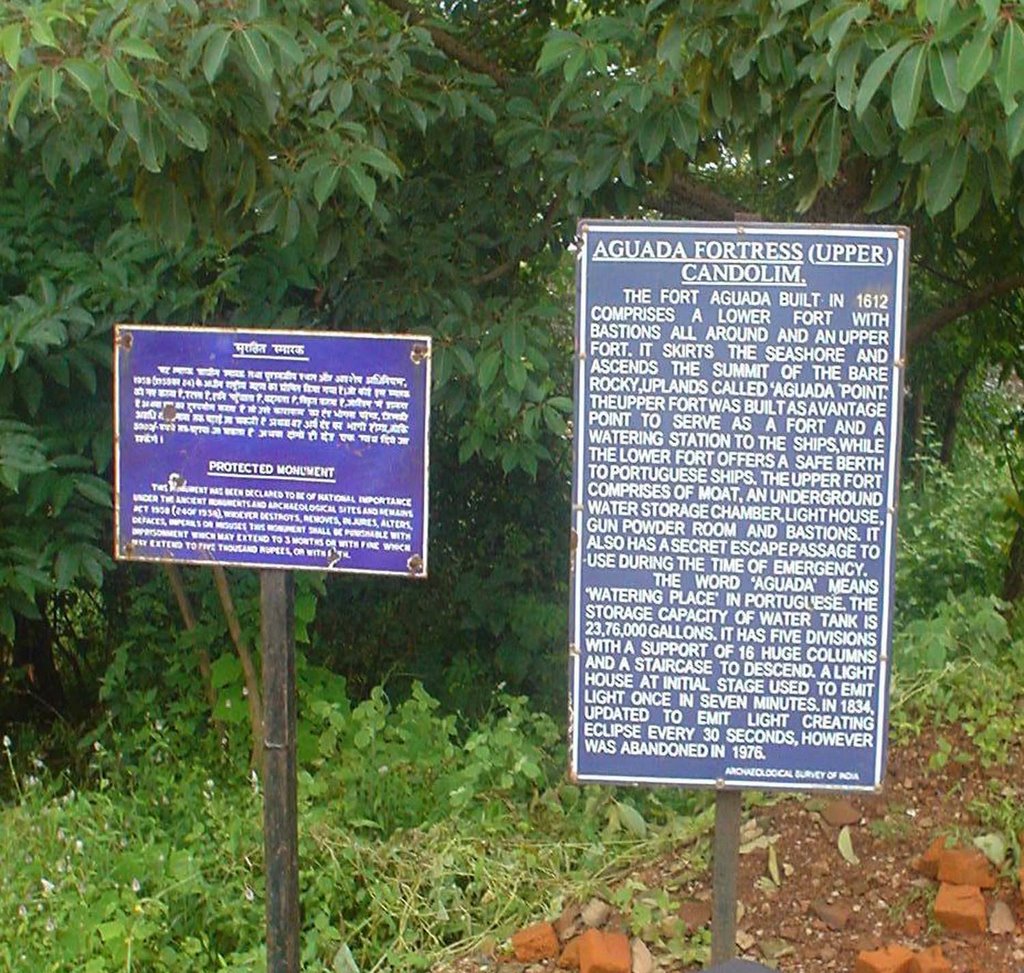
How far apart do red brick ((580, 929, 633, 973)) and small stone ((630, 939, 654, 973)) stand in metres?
0.02

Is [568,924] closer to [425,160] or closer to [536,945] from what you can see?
[536,945]

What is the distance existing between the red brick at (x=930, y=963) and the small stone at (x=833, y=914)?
0.37 meters

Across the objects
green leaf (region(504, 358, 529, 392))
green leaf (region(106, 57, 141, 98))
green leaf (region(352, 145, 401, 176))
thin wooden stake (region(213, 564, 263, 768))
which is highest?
green leaf (region(106, 57, 141, 98))

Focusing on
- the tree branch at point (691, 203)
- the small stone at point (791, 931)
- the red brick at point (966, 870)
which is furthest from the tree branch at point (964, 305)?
the small stone at point (791, 931)

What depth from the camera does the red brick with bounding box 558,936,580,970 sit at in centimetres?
355

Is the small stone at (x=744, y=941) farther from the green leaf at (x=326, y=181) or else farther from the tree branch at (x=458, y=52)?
the tree branch at (x=458, y=52)

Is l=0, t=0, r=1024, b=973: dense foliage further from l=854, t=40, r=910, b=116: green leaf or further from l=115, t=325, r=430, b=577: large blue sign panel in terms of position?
l=115, t=325, r=430, b=577: large blue sign panel

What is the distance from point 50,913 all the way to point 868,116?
289 centimetres

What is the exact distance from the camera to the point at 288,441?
3113 millimetres

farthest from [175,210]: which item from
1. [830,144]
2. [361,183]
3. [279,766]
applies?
[830,144]

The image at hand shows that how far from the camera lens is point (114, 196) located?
16.0 feet

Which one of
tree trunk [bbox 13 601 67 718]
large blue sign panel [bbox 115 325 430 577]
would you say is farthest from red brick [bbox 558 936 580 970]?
tree trunk [bbox 13 601 67 718]

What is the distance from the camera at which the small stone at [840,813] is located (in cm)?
403

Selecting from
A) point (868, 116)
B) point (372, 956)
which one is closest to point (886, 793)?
point (372, 956)
